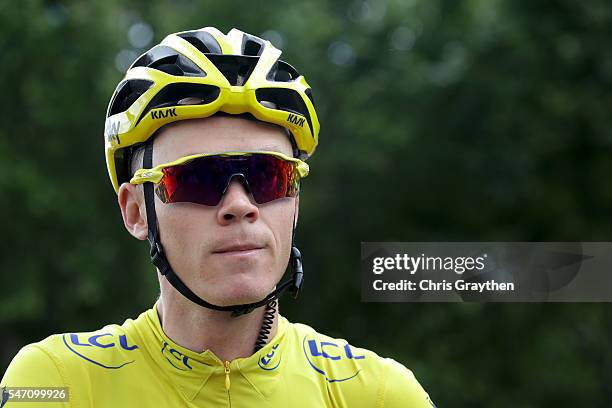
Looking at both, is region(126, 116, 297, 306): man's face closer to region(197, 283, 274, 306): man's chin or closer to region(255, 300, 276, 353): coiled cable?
region(197, 283, 274, 306): man's chin

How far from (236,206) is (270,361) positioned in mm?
654

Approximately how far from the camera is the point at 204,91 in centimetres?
362

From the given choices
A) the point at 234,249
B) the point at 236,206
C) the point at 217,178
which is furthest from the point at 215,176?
the point at 234,249

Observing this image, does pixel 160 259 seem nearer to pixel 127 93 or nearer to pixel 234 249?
pixel 234 249

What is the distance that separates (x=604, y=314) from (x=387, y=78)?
7735mm

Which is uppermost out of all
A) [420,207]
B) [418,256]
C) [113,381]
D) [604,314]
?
[420,207]

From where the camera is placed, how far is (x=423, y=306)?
2219 centimetres

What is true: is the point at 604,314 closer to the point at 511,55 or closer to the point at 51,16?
the point at 511,55

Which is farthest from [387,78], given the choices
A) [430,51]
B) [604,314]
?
[604,314]

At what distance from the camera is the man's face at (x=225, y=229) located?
11.6 feet

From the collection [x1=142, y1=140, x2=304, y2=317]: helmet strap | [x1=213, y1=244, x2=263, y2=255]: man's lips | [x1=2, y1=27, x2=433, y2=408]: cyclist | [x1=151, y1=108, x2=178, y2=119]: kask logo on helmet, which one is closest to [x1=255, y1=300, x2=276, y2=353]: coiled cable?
[x1=2, y1=27, x2=433, y2=408]: cyclist

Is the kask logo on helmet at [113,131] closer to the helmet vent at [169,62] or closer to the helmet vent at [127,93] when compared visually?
the helmet vent at [127,93]

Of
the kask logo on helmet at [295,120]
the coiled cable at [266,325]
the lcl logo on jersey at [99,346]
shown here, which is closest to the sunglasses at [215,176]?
the kask logo on helmet at [295,120]

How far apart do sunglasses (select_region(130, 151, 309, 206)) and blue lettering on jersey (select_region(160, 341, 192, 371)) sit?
1.85 ft
